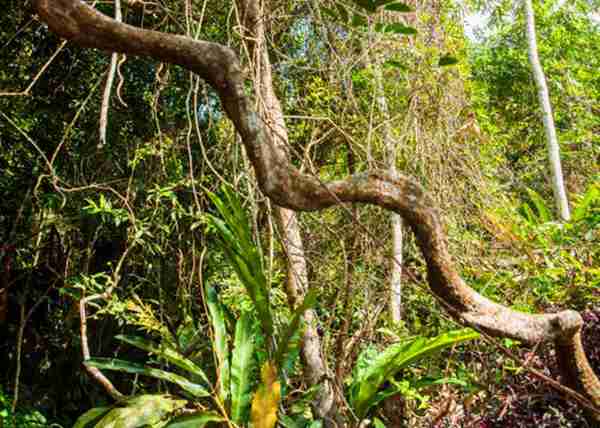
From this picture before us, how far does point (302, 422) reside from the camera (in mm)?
2285

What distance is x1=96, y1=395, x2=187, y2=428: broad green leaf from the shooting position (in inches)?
83.8

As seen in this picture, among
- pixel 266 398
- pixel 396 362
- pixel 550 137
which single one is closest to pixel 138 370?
pixel 266 398

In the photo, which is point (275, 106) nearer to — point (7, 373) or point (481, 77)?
point (7, 373)

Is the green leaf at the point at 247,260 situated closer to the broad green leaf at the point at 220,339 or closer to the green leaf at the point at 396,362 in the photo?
the broad green leaf at the point at 220,339

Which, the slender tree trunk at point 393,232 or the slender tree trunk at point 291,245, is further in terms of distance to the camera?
the slender tree trunk at point 393,232

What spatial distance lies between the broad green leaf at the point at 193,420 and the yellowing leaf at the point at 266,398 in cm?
25

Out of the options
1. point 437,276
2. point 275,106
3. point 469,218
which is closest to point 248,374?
point 437,276

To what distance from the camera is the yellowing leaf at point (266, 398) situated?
75.9 inches

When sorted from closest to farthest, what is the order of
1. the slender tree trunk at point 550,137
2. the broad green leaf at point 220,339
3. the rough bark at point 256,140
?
1. the rough bark at point 256,140
2. the broad green leaf at point 220,339
3. the slender tree trunk at point 550,137

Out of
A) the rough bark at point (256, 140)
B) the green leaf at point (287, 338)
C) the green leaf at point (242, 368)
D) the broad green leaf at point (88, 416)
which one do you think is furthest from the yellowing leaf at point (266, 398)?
the broad green leaf at point (88, 416)

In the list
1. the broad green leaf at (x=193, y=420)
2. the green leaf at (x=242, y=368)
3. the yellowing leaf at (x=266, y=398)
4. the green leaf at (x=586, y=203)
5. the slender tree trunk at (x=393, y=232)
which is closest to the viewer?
the yellowing leaf at (x=266, y=398)

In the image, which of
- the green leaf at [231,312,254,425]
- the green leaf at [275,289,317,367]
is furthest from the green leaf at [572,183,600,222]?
the green leaf at [231,312,254,425]

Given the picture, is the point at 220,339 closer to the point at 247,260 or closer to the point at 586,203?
the point at 247,260

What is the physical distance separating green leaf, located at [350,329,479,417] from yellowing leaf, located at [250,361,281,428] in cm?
78
